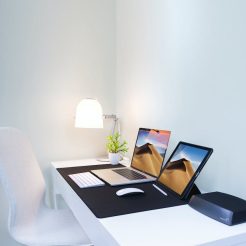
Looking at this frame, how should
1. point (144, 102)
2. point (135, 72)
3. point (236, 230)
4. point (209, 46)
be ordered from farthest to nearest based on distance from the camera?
point (135, 72), point (144, 102), point (209, 46), point (236, 230)

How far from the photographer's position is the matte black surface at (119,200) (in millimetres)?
964

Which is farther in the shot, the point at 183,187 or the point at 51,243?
the point at 51,243

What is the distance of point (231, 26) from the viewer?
1083mm

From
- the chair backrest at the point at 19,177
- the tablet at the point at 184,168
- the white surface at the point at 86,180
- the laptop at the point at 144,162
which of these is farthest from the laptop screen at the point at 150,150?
the chair backrest at the point at 19,177

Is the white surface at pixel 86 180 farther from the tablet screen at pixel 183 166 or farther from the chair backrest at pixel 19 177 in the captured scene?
the tablet screen at pixel 183 166

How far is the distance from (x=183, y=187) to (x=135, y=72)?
1051 millimetres

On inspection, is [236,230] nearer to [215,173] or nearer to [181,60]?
[215,173]

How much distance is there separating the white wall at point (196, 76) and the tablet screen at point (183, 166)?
11 centimetres

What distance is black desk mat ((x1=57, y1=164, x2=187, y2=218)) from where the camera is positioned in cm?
96

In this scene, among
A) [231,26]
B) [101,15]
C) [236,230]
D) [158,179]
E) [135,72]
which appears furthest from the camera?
[101,15]

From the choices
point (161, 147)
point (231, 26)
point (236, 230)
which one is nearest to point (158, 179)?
point (161, 147)

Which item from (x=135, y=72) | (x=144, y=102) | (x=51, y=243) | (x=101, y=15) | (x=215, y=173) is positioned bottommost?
(x=51, y=243)

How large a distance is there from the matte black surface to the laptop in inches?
3.4

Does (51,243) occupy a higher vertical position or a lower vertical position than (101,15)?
lower
